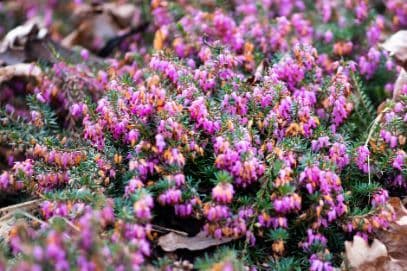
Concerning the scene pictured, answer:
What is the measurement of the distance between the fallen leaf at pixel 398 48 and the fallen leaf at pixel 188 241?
2.30 m

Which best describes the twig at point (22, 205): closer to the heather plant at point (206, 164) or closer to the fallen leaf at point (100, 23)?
the heather plant at point (206, 164)

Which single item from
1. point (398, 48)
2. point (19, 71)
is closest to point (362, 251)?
point (398, 48)

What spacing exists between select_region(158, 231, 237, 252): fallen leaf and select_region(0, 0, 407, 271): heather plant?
47 millimetres

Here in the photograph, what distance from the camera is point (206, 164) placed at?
3496 millimetres

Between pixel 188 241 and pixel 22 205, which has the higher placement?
pixel 188 241

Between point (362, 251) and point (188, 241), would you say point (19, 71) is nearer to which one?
point (188, 241)

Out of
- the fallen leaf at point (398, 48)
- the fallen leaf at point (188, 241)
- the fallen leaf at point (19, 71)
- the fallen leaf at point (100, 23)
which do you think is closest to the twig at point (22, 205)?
the fallen leaf at point (188, 241)

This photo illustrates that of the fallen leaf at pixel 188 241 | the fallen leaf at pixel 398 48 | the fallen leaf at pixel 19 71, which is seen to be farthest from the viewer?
the fallen leaf at pixel 398 48

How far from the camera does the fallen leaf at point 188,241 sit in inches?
127

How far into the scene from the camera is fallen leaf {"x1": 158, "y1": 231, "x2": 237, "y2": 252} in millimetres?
3223

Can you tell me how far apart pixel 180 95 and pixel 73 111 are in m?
0.82

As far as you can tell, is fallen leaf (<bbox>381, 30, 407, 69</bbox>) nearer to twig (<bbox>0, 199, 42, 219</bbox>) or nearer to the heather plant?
the heather plant

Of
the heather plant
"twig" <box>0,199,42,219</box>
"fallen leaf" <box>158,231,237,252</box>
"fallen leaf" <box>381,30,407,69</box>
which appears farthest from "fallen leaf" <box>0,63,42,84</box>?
"fallen leaf" <box>381,30,407,69</box>

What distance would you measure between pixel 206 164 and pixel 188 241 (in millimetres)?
488
